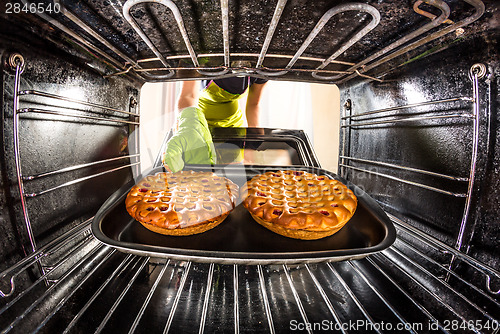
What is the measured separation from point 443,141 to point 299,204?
1.71 feet

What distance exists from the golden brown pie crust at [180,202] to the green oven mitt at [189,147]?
0.78 ft

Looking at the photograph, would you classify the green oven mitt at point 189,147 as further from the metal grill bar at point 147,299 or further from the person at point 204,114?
the metal grill bar at point 147,299

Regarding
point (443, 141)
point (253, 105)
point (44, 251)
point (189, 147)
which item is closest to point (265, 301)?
point (44, 251)

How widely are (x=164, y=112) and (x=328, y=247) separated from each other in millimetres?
1176

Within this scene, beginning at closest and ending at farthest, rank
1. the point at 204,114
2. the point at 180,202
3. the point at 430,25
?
the point at 430,25 < the point at 180,202 < the point at 204,114

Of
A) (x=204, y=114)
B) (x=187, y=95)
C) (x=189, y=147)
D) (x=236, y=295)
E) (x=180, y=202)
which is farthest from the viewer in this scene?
(x=204, y=114)

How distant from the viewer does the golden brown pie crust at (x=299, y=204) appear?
0.83 m

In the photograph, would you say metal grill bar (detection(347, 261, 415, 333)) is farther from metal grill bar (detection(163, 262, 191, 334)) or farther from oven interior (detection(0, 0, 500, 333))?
metal grill bar (detection(163, 262, 191, 334))

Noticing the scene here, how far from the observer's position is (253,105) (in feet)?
9.09

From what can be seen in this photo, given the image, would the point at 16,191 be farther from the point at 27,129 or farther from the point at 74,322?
the point at 74,322

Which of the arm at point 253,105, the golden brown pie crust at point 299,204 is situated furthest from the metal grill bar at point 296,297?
the arm at point 253,105

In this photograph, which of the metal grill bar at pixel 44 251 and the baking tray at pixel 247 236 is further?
the baking tray at pixel 247 236

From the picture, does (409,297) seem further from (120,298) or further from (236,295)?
(120,298)

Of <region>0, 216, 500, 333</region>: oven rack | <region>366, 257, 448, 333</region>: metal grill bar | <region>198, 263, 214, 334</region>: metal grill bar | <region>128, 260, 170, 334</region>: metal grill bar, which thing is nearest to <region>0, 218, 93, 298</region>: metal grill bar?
<region>0, 216, 500, 333</region>: oven rack
